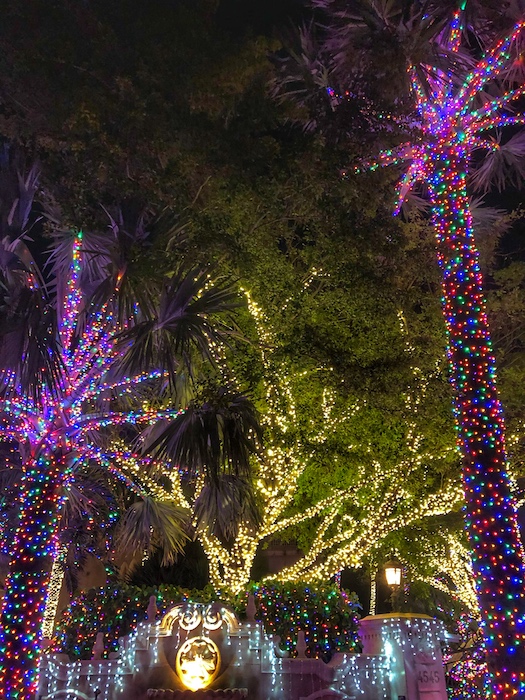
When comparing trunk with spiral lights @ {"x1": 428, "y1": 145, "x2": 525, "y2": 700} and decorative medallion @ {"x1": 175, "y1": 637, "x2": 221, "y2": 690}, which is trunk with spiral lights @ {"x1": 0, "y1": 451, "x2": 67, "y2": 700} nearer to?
decorative medallion @ {"x1": 175, "y1": 637, "x2": 221, "y2": 690}

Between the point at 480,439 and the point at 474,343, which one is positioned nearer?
the point at 480,439

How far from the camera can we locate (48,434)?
679 centimetres

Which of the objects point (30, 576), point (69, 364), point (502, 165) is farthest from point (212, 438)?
point (502, 165)

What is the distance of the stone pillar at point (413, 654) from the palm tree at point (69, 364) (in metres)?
4.00

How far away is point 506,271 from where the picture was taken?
1177cm

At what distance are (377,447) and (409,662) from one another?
437 centimetres

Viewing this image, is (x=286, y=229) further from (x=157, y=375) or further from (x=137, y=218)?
(x=157, y=375)

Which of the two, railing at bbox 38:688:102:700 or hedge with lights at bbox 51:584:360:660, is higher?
hedge with lights at bbox 51:584:360:660

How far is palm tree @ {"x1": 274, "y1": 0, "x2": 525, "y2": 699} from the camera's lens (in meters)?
5.77

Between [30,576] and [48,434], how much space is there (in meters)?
1.66

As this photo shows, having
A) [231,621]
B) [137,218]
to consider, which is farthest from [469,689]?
[137,218]

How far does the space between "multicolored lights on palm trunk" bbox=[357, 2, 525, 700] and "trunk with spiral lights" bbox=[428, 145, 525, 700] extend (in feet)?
0.03

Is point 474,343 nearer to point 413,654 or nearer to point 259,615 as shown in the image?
point 413,654

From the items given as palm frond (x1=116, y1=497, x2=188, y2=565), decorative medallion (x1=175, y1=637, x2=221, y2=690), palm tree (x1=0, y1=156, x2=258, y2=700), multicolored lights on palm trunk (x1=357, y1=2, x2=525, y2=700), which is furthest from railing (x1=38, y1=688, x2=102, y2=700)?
multicolored lights on palm trunk (x1=357, y1=2, x2=525, y2=700)
